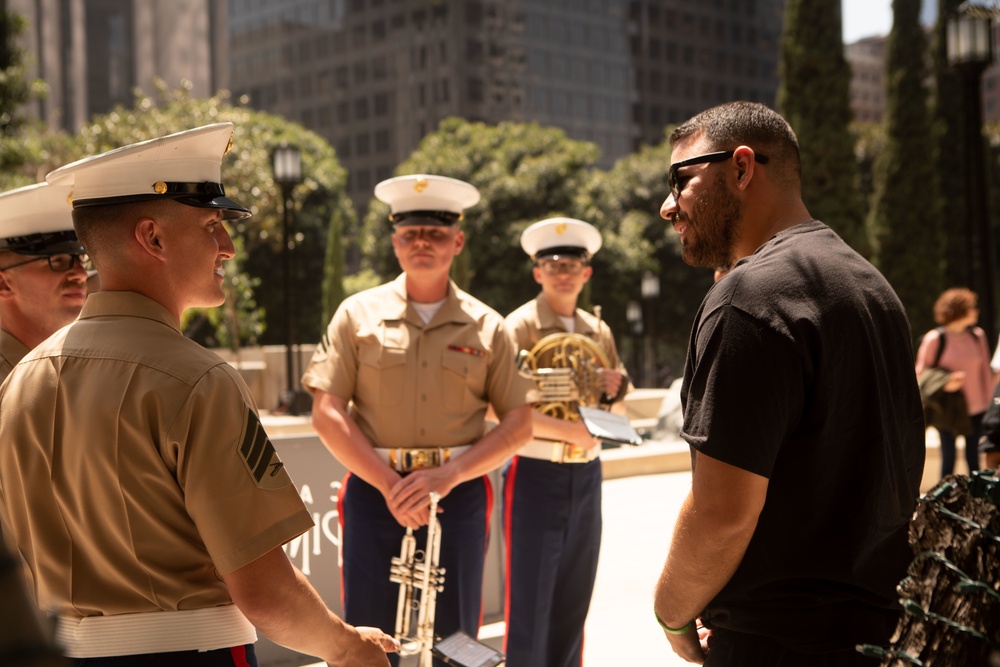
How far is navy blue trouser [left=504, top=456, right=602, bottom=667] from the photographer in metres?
5.43

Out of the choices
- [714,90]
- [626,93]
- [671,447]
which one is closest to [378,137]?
[626,93]

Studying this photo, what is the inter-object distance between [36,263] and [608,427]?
8.45 ft

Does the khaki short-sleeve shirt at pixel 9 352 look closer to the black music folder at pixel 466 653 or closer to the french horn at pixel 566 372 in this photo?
the black music folder at pixel 466 653

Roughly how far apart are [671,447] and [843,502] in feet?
42.0

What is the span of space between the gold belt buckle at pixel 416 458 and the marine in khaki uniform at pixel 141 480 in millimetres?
2234

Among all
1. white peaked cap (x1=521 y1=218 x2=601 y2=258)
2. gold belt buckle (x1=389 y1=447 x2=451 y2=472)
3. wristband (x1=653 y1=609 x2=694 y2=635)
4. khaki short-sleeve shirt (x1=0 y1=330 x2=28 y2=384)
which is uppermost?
white peaked cap (x1=521 y1=218 x2=601 y2=258)

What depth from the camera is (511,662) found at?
5.40 meters

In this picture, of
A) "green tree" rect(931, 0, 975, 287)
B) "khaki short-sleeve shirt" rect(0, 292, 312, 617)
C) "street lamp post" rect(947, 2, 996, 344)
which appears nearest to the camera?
"khaki short-sleeve shirt" rect(0, 292, 312, 617)

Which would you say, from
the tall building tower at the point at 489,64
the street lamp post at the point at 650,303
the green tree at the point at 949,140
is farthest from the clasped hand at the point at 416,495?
the tall building tower at the point at 489,64

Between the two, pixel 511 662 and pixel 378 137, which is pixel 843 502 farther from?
pixel 378 137

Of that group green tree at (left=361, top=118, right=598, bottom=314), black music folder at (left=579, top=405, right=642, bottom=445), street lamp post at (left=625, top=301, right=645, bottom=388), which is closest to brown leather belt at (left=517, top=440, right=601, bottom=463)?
black music folder at (left=579, top=405, right=642, bottom=445)

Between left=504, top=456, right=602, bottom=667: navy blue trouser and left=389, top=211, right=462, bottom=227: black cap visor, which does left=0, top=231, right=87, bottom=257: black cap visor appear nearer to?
left=389, top=211, right=462, bottom=227: black cap visor

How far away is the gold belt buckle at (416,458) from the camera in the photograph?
4.62 metres

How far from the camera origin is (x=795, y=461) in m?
2.36
